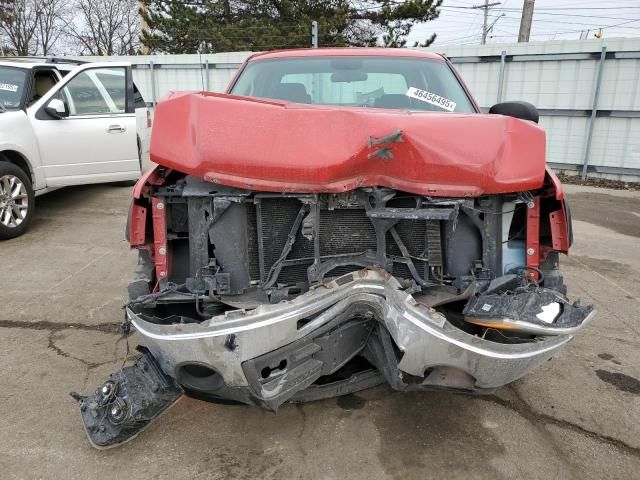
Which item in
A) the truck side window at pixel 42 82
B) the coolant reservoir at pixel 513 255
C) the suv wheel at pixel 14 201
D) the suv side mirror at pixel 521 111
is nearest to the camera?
the coolant reservoir at pixel 513 255

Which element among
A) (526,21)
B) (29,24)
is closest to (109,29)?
(29,24)

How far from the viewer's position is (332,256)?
8.03 feet

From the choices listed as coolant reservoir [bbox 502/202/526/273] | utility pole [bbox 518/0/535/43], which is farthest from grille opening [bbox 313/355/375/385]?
utility pole [bbox 518/0/535/43]

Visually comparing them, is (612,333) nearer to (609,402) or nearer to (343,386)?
(609,402)

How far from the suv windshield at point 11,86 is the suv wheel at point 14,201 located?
2.64ft

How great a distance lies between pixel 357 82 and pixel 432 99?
0.57 m

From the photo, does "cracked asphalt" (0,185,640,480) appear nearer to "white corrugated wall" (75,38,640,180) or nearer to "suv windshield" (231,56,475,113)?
"suv windshield" (231,56,475,113)

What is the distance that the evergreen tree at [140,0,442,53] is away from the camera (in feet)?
57.2

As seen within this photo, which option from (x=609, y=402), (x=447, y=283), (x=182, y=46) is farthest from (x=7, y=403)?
(x=182, y=46)

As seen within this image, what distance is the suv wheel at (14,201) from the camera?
18.0 feet

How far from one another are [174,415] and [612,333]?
3.11 m

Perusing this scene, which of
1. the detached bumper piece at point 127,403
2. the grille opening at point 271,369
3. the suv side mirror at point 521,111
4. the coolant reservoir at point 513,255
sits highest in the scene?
the suv side mirror at point 521,111

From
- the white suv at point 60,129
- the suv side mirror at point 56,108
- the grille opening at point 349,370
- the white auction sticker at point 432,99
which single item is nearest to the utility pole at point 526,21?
the white suv at point 60,129

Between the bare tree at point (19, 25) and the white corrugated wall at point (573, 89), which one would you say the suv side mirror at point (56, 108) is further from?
the bare tree at point (19, 25)
